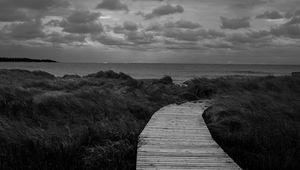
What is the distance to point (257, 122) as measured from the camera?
12797mm

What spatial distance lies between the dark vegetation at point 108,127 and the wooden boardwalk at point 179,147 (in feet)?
1.27

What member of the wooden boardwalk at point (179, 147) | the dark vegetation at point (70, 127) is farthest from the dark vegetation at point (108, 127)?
the wooden boardwalk at point (179, 147)

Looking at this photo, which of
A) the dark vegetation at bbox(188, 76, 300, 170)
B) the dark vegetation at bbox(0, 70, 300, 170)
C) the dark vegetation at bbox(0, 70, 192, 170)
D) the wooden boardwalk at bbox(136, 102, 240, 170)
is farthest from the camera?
the dark vegetation at bbox(188, 76, 300, 170)

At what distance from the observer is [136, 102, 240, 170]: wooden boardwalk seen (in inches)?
280

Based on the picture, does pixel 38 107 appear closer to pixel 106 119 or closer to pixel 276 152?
pixel 106 119

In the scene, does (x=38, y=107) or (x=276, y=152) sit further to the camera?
(x=38, y=107)

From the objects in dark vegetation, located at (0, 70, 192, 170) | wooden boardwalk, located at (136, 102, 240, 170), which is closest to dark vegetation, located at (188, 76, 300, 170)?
wooden boardwalk, located at (136, 102, 240, 170)

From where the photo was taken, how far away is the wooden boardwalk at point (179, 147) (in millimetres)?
7113

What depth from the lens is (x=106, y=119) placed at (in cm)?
1168

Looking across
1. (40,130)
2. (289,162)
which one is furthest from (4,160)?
(289,162)

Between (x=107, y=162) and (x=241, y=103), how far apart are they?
10.1 m

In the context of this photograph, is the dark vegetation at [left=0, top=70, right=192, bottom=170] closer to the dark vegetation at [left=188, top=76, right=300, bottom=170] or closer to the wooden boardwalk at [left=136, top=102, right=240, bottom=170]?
the wooden boardwalk at [left=136, top=102, right=240, bottom=170]

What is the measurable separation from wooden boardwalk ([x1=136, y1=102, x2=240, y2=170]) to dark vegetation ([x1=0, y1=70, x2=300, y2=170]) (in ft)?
1.27

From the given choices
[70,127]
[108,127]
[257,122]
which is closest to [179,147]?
[108,127]
